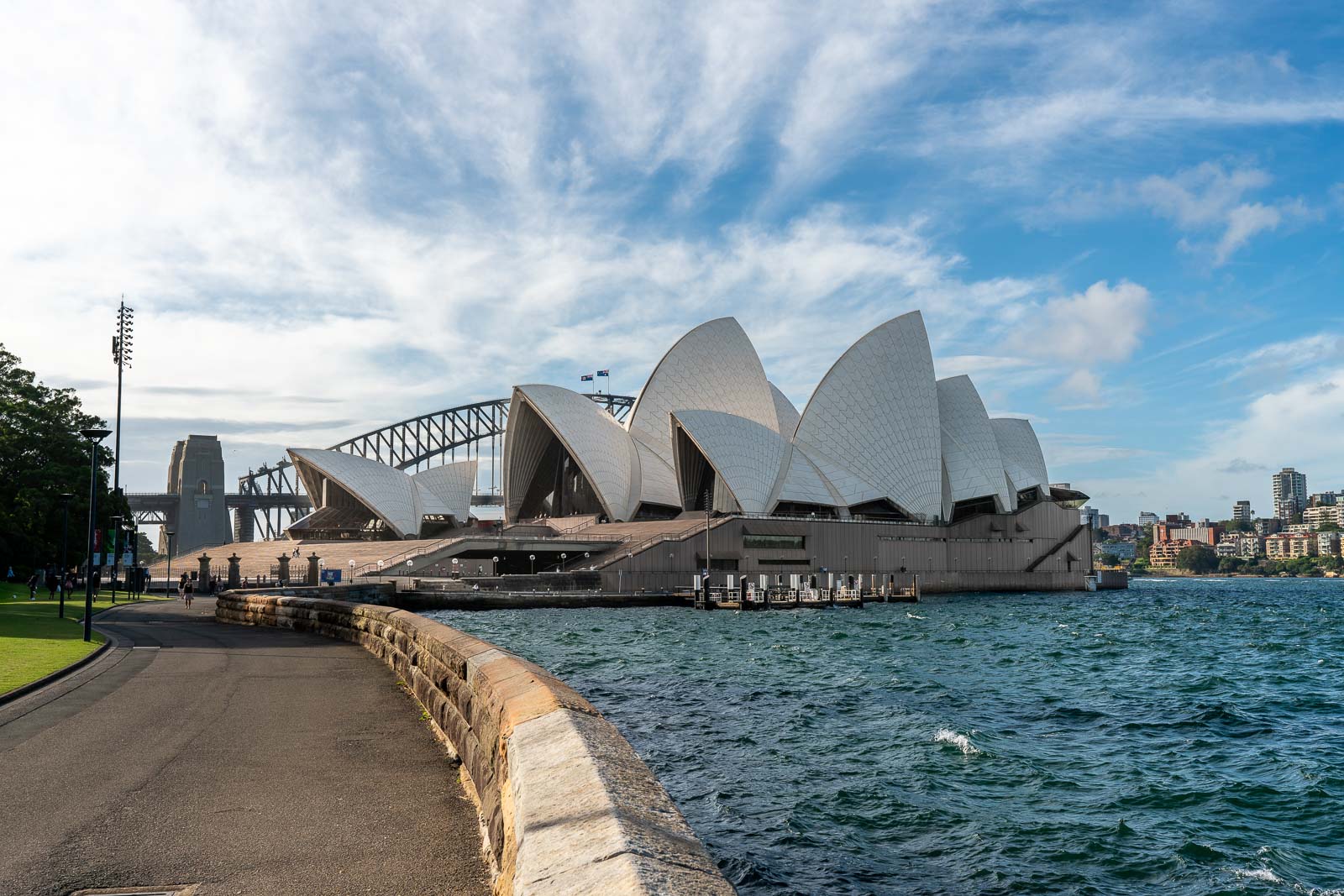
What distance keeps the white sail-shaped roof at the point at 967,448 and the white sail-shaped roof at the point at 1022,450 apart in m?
10.3

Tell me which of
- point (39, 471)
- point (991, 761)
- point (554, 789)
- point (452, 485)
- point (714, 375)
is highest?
point (714, 375)

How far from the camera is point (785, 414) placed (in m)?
89.7

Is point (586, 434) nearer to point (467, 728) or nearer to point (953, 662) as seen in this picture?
point (953, 662)

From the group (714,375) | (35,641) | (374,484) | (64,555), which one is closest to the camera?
(35,641)

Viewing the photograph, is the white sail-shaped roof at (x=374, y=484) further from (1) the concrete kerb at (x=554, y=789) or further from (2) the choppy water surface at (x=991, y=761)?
(1) the concrete kerb at (x=554, y=789)

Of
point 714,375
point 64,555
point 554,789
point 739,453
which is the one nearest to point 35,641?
point 64,555

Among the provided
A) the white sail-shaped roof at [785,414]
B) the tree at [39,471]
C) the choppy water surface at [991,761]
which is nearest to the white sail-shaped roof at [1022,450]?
the white sail-shaped roof at [785,414]

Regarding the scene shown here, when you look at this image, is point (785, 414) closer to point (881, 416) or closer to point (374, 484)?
point (881, 416)

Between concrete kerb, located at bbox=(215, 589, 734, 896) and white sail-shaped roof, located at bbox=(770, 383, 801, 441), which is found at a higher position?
white sail-shaped roof, located at bbox=(770, 383, 801, 441)

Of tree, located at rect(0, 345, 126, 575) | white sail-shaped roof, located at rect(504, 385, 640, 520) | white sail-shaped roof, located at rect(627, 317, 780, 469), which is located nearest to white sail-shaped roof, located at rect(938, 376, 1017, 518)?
white sail-shaped roof, located at rect(627, 317, 780, 469)

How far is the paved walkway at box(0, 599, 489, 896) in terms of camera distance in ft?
17.1

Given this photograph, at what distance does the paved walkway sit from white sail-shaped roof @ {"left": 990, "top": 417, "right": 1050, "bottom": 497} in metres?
94.5

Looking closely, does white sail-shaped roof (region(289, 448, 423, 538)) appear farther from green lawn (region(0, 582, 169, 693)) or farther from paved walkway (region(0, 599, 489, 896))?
paved walkway (region(0, 599, 489, 896))

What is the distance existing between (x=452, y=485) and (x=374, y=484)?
22.0 meters
